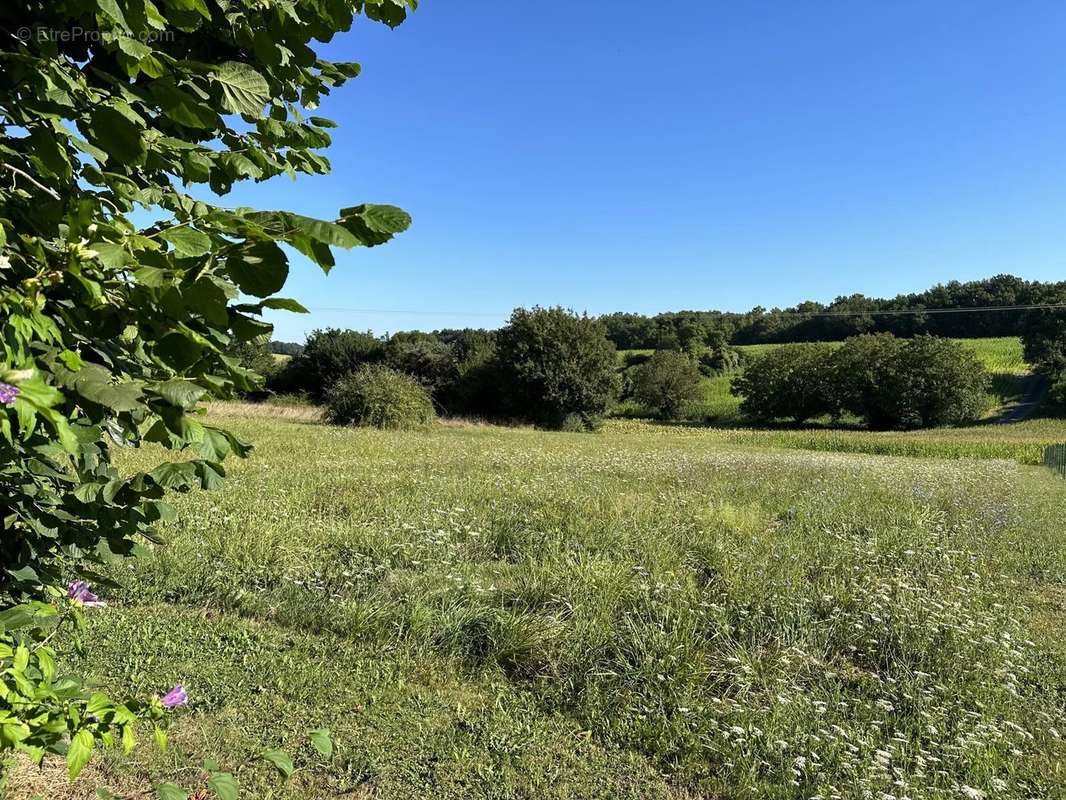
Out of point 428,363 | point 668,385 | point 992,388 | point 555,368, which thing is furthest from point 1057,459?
point 992,388

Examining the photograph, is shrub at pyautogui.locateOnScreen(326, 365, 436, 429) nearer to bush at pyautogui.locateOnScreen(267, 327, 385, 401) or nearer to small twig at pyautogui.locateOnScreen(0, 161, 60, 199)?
bush at pyautogui.locateOnScreen(267, 327, 385, 401)

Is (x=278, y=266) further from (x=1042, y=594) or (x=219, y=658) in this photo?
(x=1042, y=594)

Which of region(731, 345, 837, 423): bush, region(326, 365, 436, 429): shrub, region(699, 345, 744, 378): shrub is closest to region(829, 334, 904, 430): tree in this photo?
region(731, 345, 837, 423): bush

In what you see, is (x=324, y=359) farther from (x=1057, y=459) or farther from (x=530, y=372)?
(x=1057, y=459)

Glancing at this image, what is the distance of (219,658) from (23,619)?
311cm

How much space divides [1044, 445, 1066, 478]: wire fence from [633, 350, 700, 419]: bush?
30.8 m

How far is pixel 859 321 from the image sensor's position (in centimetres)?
6812

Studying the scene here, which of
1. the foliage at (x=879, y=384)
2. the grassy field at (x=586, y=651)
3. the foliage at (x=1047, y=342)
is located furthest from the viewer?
the foliage at (x=1047, y=342)

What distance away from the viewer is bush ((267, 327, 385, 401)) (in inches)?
1816

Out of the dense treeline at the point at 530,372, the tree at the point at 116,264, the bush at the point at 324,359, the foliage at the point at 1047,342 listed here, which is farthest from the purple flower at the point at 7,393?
the foliage at the point at 1047,342

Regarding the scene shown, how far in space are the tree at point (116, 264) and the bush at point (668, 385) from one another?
5305 centimetres

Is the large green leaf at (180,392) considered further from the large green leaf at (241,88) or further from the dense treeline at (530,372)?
the dense treeline at (530,372)

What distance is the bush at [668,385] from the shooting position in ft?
175

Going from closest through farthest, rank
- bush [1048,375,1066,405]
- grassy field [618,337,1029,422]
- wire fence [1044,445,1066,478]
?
wire fence [1044,445,1066,478]
bush [1048,375,1066,405]
grassy field [618,337,1029,422]
